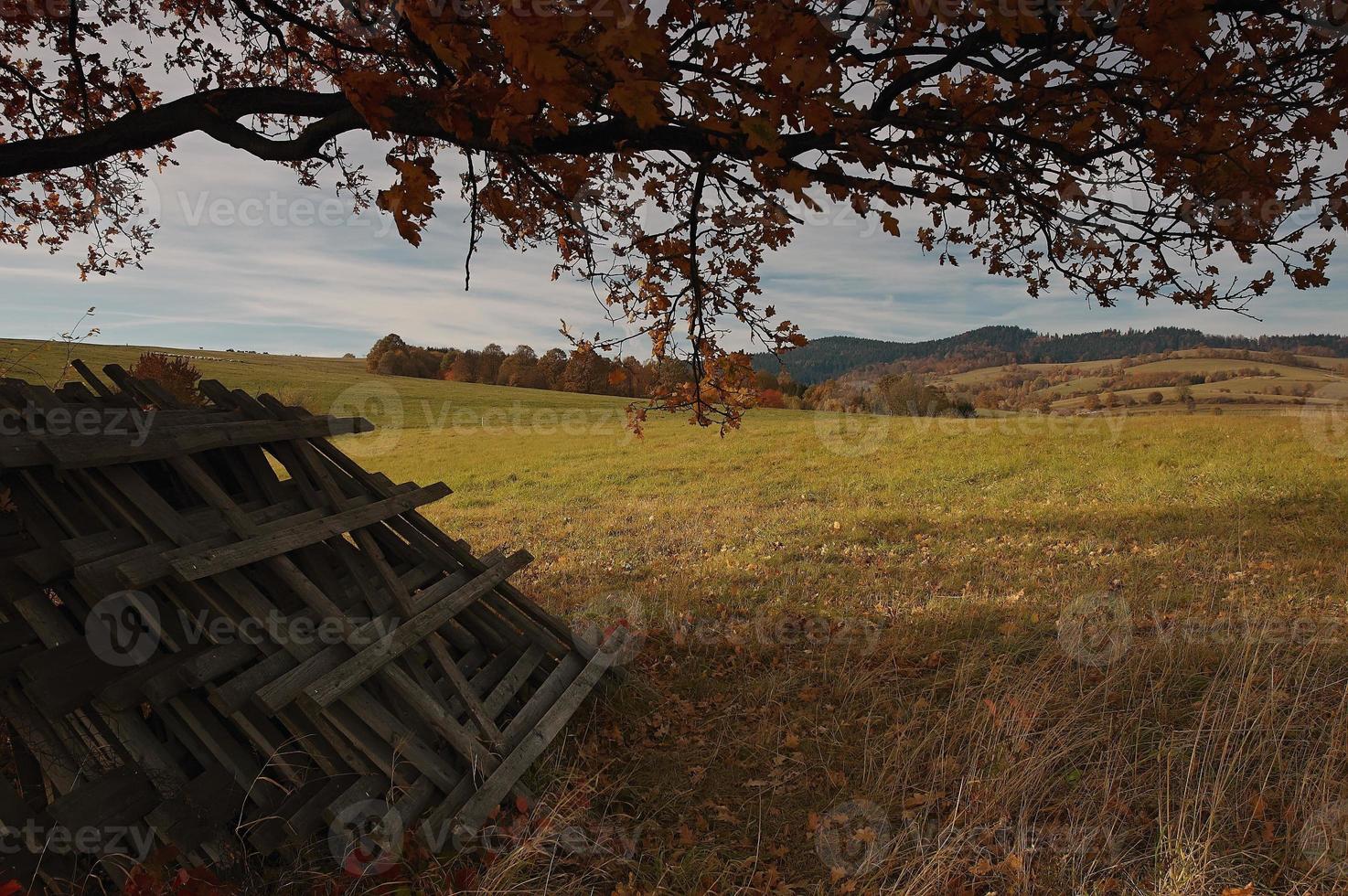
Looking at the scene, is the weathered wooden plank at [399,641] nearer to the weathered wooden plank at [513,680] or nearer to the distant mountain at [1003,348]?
the weathered wooden plank at [513,680]

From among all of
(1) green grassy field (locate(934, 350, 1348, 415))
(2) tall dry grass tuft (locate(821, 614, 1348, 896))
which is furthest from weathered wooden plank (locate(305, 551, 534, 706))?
(1) green grassy field (locate(934, 350, 1348, 415))

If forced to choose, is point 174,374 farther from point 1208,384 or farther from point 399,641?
point 1208,384

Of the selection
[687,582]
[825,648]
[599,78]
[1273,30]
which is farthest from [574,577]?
[1273,30]

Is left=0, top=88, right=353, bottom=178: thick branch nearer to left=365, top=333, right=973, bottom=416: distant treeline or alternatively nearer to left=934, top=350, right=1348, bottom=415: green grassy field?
left=365, top=333, right=973, bottom=416: distant treeline

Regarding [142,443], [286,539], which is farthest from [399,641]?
[142,443]

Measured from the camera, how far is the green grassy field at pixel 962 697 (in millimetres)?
4309

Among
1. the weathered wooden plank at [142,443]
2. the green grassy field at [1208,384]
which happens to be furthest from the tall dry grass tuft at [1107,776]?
the green grassy field at [1208,384]

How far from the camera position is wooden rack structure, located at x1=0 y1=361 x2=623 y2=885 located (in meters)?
3.81

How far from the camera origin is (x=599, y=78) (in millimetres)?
4055

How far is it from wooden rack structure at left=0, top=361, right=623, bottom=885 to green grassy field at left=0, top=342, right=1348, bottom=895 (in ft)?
2.54

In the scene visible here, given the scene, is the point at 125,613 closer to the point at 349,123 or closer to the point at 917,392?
the point at 349,123

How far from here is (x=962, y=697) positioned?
19.0 feet

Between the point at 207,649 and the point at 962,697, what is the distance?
5504 millimetres

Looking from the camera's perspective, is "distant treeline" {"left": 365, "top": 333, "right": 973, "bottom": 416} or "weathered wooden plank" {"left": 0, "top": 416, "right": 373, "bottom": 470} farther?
"distant treeline" {"left": 365, "top": 333, "right": 973, "bottom": 416}
